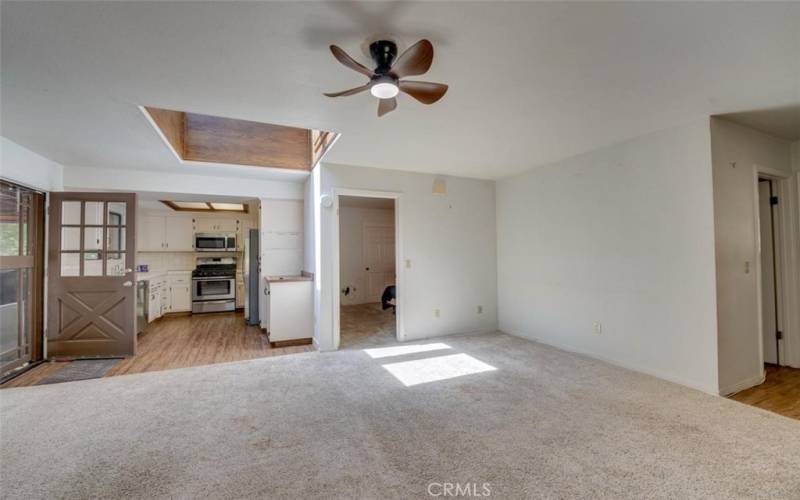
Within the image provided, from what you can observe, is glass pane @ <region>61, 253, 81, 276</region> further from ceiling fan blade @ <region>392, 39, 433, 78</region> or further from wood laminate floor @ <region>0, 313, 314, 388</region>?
ceiling fan blade @ <region>392, 39, 433, 78</region>

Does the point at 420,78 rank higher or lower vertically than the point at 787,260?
higher

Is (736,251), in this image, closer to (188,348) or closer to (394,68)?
(394,68)

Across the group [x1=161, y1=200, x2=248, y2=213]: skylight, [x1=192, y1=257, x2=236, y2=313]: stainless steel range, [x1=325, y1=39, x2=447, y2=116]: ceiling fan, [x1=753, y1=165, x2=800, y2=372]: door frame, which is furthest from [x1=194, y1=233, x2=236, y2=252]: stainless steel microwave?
[x1=753, y1=165, x2=800, y2=372]: door frame

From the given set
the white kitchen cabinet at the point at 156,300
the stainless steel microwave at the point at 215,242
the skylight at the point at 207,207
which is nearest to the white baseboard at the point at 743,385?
the white kitchen cabinet at the point at 156,300

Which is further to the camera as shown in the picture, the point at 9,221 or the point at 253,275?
the point at 253,275

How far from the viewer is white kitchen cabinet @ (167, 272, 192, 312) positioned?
6387mm

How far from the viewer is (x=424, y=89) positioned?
2027mm

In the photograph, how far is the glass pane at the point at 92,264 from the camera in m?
4.05

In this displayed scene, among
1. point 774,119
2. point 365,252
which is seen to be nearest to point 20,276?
point 365,252

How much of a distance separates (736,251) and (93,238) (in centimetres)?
710

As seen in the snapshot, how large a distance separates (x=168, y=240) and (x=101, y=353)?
3194 millimetres

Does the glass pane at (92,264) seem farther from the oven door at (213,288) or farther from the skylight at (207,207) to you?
the skylight at (207,207)

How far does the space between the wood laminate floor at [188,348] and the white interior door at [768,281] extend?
17.4 feet
